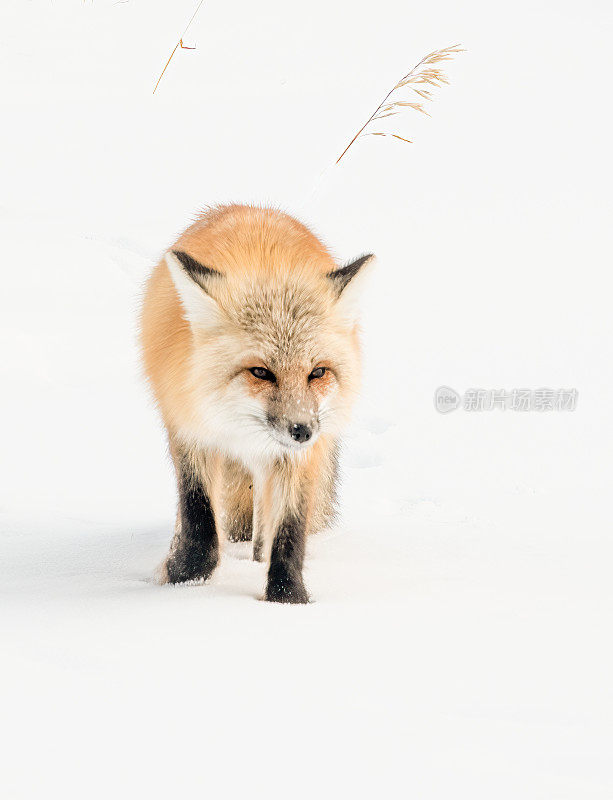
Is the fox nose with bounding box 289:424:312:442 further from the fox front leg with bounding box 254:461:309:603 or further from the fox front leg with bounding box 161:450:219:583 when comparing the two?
the fox front leg with bounding box 161:450:219:583

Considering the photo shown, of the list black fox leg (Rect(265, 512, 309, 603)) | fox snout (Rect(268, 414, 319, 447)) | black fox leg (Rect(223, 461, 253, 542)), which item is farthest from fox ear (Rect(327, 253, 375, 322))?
black fox leg (Rect(223, 461, 253, 542))

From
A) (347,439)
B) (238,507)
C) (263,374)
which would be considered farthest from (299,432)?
(347,439)

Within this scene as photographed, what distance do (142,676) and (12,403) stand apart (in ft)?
14.3

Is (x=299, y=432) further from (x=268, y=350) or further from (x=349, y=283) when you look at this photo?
(x=349, y=283)

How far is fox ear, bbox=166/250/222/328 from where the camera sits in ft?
11.7

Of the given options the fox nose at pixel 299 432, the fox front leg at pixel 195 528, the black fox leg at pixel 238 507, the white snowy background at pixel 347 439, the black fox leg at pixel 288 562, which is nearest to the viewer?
the white snowy background at pixel 347 439

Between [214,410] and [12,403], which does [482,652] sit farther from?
[12,403]

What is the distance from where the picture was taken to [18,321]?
23.7 ft

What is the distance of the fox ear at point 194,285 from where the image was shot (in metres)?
3.55

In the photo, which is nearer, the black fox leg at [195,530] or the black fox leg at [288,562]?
the black fox leg at [288,562]

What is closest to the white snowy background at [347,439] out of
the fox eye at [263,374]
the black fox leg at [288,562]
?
the black fox leg at [288,562]

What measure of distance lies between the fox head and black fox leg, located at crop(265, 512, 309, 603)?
33cm

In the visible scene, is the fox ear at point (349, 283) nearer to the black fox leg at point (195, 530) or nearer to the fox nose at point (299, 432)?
the fox nose at point (299, 432)

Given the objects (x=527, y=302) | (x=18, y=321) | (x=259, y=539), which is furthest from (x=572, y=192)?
(x=259, y=539)
